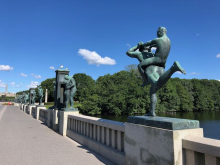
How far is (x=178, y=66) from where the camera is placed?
2865 mm

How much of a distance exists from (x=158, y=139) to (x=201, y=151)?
0.63 m

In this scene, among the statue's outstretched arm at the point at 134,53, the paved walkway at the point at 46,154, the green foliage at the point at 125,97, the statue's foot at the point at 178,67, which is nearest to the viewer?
the statue's foot at the point at 178,67

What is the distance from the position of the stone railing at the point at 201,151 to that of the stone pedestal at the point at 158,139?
0.33 feet

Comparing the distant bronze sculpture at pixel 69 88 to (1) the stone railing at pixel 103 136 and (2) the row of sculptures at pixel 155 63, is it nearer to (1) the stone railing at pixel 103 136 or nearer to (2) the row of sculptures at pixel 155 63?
A: (1) the stone railing at pixel 103 136

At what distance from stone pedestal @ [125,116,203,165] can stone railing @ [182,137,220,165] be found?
0.33 feet

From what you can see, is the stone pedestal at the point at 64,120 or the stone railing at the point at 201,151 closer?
the stone railing at the point at 201,151

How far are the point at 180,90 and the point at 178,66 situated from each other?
164ft

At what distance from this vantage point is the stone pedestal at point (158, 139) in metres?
2.52

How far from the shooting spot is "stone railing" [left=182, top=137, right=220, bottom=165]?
2127 millimetres

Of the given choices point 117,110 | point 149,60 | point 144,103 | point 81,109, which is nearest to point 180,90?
point 144,103

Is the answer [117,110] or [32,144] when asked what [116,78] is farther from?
[32,144]

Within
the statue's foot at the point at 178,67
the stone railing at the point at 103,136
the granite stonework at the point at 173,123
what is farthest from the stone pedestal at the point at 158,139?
the statue's foot at the point at 178,67

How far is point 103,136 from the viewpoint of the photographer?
4949mm

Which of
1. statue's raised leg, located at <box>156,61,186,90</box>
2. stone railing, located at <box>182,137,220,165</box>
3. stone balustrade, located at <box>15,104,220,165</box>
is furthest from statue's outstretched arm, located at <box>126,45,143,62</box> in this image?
stone railing, located at <box>182,137,220,165</box>
